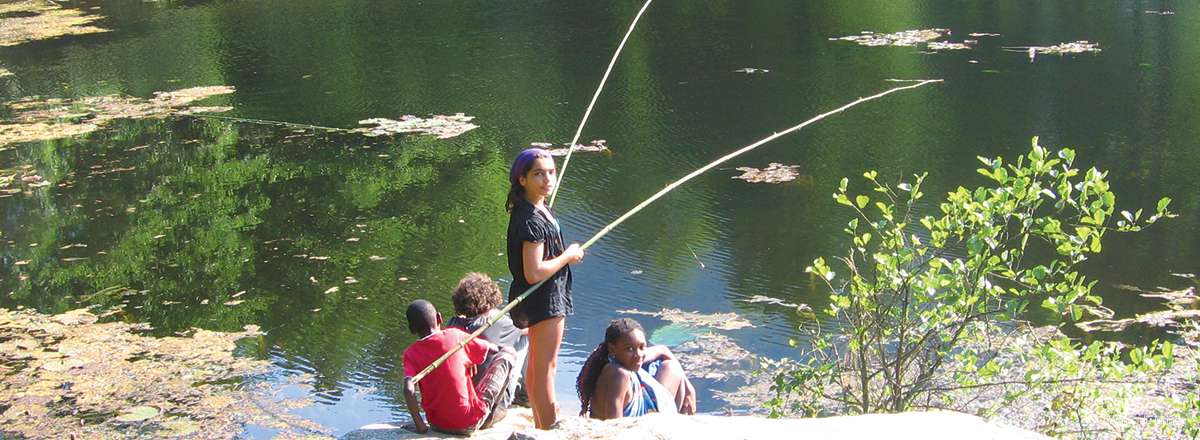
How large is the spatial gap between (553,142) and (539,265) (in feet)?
17.1

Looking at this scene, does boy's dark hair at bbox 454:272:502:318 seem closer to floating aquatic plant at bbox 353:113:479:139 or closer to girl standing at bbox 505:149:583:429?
girl standing at bbox 505:149:583:429

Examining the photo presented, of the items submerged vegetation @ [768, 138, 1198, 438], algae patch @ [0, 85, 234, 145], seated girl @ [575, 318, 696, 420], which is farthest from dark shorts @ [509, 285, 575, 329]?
algae patch @ [0, 85, 234, 145]

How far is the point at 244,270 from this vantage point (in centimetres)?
615

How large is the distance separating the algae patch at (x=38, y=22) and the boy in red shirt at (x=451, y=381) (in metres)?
12.5

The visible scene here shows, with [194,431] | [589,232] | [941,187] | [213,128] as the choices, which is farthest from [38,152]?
[941,187]

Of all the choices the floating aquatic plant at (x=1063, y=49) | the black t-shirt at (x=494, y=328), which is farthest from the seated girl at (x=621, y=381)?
the floating aquatic plant at (x=1063, y=49)

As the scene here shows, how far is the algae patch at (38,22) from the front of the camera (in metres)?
14.5

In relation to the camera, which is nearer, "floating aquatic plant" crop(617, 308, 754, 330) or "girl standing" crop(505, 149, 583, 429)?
"girl standing" crop(505, 149, 583, 429)

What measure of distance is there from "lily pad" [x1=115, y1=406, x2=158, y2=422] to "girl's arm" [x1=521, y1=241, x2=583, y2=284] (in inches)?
76.2

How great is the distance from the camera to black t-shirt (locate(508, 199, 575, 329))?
3123 millimetres

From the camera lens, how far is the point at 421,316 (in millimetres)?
3402

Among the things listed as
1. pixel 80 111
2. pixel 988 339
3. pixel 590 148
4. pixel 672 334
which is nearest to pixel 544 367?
pixel 988 339

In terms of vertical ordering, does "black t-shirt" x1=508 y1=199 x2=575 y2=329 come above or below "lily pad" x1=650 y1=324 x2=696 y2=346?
above

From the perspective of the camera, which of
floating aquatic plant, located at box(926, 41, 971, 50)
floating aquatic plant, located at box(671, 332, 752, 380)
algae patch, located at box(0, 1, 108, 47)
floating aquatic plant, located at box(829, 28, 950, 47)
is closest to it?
floating aquatic plant, located at box(671, 332, 752, 380)
